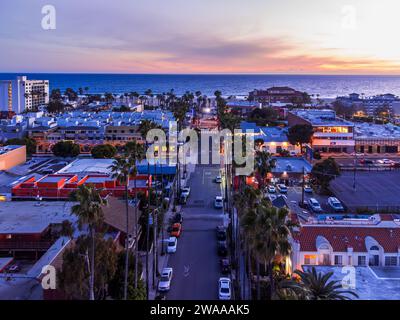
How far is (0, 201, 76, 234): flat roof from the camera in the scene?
24078mm

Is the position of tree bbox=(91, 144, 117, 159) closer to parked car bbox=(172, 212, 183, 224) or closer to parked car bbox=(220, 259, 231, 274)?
parked car bbox=(172, 212, 183, 224)

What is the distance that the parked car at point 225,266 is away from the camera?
Result: 22.7 metres

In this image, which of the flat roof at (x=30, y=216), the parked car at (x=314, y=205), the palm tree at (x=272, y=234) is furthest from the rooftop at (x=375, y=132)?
the palm tree at (x=272, y=234)

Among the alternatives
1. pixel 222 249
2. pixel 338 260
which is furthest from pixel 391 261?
pixel 222 249

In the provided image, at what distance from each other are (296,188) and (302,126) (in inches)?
693

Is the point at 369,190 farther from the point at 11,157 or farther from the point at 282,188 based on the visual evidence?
the point at 11,157

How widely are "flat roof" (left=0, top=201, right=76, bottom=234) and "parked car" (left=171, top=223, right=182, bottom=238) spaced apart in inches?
259

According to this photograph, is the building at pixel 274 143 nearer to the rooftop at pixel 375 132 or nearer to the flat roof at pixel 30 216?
the rooftop at pixel 375 132

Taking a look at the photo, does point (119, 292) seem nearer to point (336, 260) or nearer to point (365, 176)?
point (336, 260)

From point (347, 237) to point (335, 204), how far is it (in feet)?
43.2

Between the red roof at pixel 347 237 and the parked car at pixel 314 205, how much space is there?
11.5 m

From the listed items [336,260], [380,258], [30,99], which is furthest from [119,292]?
[30,99]

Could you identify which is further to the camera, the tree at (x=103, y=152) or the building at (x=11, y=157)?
the tree at (x=103, y=152)

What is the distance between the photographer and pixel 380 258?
19.9 meters
